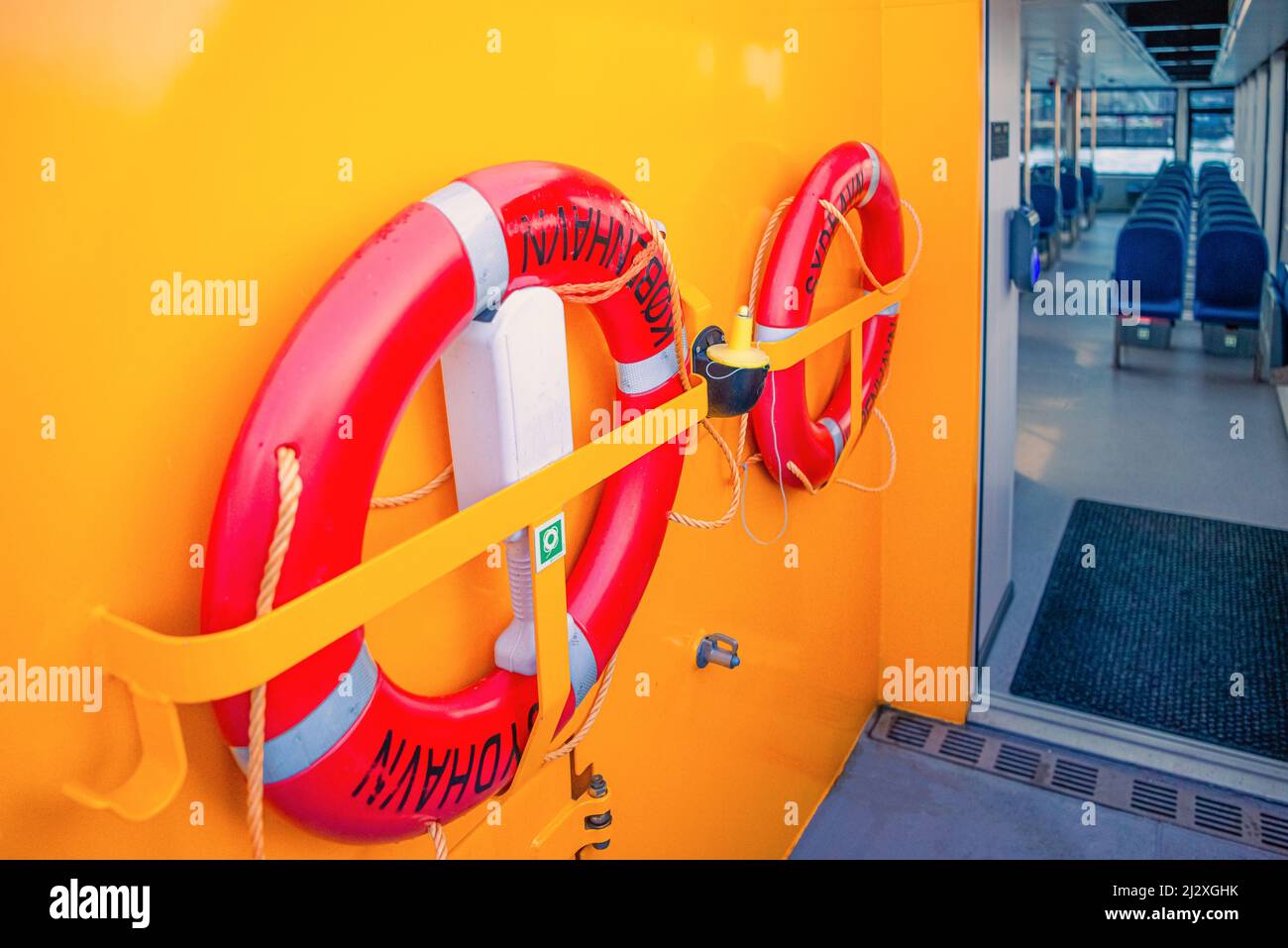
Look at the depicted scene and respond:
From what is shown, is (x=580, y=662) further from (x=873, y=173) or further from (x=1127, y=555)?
(x=1127, y=555)

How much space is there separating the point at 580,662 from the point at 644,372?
0.39 metres

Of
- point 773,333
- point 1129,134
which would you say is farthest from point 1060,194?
point 773,333

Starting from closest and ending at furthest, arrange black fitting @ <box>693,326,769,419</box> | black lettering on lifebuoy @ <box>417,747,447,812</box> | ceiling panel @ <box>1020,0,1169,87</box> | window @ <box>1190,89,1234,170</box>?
black lettering on lifebuoy @ <box>417,747,447,812</box> → black fitting @ <box>693,326,769,419</box> → ceiling panel @ <box>1020,0,1169,87</box> → window @ <box>1190,89,1234,170</box>

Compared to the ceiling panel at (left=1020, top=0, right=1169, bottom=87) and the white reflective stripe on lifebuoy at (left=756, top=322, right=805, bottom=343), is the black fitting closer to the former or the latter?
the white reflective stripe on lifebuoy at (left=756, top=322, right=805, bottom=343)

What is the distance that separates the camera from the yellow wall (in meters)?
0.90

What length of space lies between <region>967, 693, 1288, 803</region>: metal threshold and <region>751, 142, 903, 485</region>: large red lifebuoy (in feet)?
3.79

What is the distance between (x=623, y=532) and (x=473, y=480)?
29 cm

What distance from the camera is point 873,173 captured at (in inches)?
A: 88.2

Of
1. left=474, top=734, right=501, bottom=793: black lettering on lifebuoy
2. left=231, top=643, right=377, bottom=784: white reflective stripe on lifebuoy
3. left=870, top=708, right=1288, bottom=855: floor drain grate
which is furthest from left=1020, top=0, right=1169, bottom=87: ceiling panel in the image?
left=231, top=643, right=377, bottom=784: white reflective stripe on lifebuoy

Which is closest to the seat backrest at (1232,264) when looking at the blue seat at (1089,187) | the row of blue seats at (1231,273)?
the row of blue seats at (1231,273)

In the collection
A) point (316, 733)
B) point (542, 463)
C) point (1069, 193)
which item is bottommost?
point (316, 733)

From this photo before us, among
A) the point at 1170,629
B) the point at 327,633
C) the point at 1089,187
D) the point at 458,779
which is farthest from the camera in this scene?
the point at 1089,187

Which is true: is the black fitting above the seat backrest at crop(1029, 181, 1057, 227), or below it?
below

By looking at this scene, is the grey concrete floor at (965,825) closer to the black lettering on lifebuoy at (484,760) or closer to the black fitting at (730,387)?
the black fitting at (730,387)
